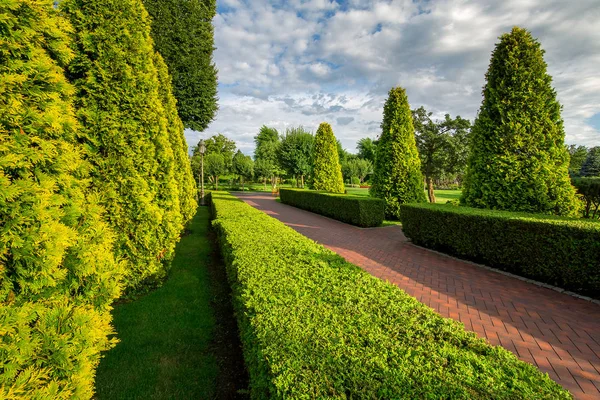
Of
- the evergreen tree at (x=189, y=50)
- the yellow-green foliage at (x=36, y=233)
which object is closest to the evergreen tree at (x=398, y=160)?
the evergreen tree at (x=189, y=50)

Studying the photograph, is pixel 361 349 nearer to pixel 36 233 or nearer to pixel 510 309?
pixel 36 233

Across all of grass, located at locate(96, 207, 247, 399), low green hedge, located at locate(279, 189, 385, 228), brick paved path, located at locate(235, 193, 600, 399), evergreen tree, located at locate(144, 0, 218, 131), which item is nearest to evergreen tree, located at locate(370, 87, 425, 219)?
low green hedge, located at locate(279, 189, 385, 228)

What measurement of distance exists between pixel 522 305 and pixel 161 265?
688 cm

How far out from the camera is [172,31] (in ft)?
48.3

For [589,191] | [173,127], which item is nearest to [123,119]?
[173,127]

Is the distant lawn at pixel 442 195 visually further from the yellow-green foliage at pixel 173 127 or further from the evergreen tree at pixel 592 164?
the evergreen tree at pixel 592 164

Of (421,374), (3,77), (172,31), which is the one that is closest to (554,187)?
(421,374)

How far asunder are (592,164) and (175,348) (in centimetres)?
5780

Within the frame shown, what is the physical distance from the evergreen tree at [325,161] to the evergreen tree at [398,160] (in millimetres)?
7686

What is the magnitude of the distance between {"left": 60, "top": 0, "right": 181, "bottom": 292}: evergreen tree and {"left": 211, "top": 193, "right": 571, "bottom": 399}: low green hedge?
2951 millimetres

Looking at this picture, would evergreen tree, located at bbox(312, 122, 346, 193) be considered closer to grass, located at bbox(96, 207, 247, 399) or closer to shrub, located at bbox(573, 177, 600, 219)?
shrub, located at bbox(573, 177, 600, 219)

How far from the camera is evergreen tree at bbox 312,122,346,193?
20625 millimetres

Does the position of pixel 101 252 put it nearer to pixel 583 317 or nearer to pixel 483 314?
pixel 483 314

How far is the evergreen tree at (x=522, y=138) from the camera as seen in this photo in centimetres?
745
